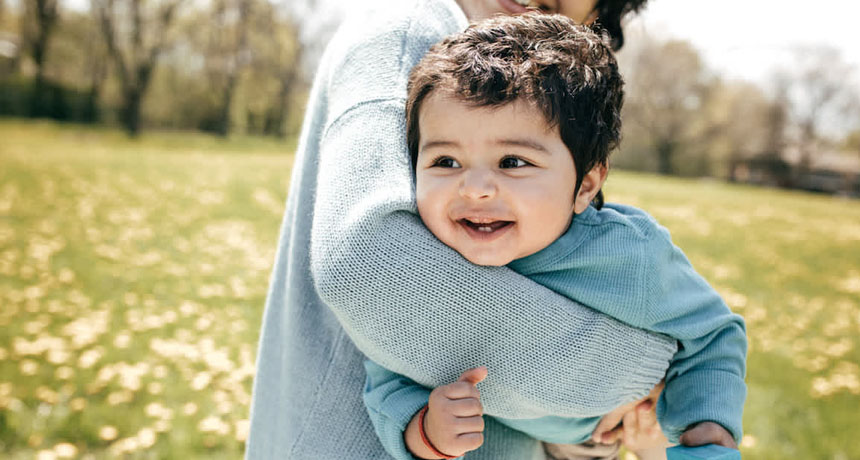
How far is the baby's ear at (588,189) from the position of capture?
1.29 meters

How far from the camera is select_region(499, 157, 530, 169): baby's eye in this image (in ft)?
3.84

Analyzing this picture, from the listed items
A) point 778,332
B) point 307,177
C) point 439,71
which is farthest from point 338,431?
point 778,332

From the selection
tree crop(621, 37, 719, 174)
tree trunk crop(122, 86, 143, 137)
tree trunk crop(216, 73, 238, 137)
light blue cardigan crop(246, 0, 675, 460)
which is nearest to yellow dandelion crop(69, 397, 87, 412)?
light blue cardigan crop(246, 0, 675, 460)

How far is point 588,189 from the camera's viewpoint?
51.4 inches

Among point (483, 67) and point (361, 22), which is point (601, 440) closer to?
point (483, 67)

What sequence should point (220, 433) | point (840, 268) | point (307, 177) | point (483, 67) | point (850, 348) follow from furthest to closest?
point (840, 268)
point (850, 348)
point (220, 433)
point (307, 177)
point (483, 67)

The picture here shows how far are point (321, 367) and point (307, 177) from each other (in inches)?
17.2

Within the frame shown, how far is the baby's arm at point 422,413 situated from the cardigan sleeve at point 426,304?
4 cm

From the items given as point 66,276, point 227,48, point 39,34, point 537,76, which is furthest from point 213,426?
point 227,48

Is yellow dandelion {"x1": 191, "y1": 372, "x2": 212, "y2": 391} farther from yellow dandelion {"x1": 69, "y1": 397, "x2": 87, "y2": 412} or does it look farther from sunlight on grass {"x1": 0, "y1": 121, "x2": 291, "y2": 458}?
yellow dandelion {"x1": 69, "y1": 397, "x2": 87, "y2": 412}

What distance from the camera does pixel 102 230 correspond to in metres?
7.45

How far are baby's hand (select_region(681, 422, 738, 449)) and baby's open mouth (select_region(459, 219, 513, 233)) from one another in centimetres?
58

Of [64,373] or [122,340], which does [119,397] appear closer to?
[64,373]

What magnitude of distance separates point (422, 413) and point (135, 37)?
2694 cm
